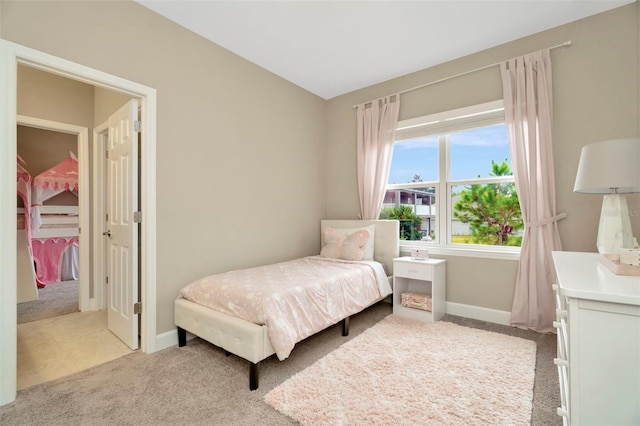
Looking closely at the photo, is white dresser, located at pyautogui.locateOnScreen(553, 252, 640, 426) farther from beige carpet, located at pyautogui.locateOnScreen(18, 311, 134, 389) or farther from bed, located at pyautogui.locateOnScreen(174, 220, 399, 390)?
beige carpet, located at pyautogui.locateOnScreen(18, 311, 134, 389)

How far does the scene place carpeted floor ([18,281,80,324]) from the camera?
125 inches

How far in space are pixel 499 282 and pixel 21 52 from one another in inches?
168

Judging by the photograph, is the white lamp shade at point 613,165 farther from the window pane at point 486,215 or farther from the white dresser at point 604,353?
the window pane at point 486,215

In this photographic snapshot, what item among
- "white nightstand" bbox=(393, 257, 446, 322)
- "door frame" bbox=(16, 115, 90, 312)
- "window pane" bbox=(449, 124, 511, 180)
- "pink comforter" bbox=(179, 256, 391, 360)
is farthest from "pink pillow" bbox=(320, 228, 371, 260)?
"door frame" bbox=(16, 115, 90, 312)

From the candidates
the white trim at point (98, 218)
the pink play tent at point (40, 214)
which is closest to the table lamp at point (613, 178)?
the white trim at point (98, 218)

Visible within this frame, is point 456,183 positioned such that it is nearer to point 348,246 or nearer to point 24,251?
point 348,246

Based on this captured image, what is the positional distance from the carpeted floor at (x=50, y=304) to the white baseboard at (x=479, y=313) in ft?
14.4

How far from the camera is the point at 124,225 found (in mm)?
2557

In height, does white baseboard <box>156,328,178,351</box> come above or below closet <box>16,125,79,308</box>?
below

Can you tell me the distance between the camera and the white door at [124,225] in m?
2.43

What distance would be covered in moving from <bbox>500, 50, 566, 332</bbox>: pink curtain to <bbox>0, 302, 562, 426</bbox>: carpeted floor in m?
0.40

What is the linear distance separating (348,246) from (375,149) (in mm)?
1344

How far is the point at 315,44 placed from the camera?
9.54ft

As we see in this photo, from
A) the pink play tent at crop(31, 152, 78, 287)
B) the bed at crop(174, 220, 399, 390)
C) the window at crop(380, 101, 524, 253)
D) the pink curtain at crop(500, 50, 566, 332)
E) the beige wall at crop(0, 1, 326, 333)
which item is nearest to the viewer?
the bed at crop(174, 220, 399, 390)
